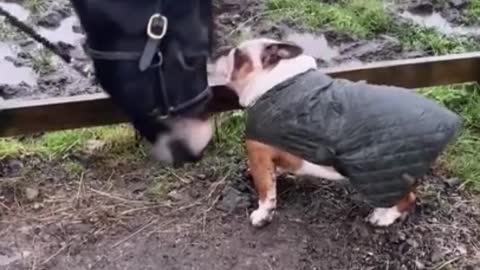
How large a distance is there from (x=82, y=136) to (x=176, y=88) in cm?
141

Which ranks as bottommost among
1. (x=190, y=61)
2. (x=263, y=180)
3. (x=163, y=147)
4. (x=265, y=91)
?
(x=263, y=180)

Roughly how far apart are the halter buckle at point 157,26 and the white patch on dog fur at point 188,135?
0.74 feet

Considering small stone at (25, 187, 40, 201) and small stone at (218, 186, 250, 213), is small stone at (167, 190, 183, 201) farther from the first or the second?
small stone at (25, 187, 40, 201)

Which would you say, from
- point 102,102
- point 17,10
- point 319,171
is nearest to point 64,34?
point 17,10

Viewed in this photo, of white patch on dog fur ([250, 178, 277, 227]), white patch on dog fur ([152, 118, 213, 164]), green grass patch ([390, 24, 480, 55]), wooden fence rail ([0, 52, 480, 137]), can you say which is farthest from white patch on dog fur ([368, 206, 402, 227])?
green grass patch ([390, 24, 480, 55])

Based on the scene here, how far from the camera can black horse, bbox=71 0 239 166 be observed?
191cm

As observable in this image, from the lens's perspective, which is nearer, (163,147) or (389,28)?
(163,147)

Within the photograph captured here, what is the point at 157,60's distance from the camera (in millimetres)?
1957

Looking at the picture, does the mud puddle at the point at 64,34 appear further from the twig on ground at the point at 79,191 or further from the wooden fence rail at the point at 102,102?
the twig on ground at the point at 79,191

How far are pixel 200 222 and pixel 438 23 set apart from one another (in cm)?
178

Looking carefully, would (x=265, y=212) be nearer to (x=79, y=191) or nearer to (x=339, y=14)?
(x=79, y=191)

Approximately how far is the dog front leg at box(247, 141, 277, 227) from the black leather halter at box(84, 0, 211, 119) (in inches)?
29.9

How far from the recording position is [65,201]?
3.04 meters

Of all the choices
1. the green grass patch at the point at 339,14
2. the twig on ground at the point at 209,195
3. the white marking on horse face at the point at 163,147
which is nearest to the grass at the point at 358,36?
the green grass patch at the point at 339,14
